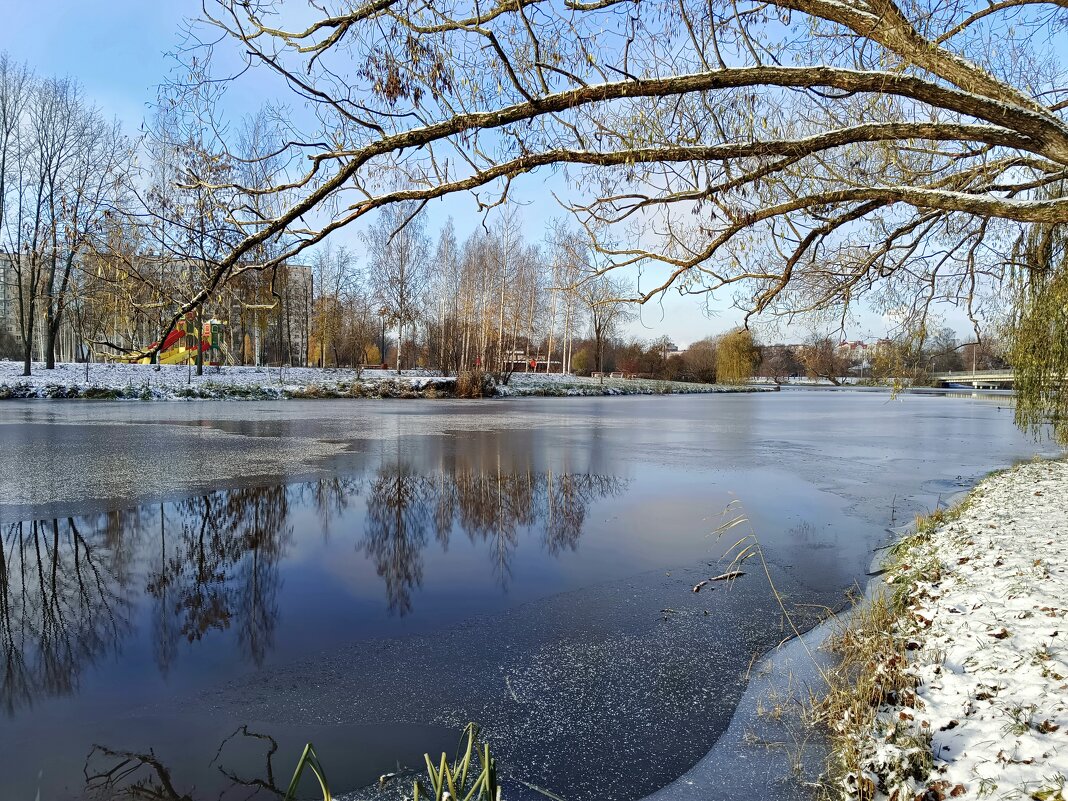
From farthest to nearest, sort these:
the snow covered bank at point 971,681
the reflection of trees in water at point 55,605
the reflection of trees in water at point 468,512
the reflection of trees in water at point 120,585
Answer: the reflection of trees in water at point 468,512
the reflection of trees in water at point 120,585
the reflection of trees in water at point 55,605
the snow covered bank at point 971,681

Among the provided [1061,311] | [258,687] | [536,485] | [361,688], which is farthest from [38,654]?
[1061,311]

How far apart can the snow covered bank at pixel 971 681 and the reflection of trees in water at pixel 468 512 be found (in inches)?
121

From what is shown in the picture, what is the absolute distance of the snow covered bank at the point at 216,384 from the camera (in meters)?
26.6

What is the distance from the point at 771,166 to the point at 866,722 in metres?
3.85

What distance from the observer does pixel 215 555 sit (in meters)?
5.85

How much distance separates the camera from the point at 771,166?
4828 millimetres

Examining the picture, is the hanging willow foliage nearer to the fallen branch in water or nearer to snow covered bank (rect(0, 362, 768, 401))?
the fallen branch in water

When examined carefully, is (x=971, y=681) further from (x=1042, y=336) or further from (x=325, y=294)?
(x=325, y=294)

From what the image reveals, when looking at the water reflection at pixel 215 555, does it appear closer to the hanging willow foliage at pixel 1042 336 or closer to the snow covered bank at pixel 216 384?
the hanging willow foliage at pixel 1042 336

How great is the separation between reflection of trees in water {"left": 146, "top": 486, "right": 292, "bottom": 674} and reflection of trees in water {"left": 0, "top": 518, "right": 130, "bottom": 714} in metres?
0.31

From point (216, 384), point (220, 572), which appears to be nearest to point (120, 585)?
point (220, 572)

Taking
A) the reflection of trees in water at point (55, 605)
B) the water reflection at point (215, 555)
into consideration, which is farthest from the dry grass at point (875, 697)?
the reflection of trees in water at point (55, 605)

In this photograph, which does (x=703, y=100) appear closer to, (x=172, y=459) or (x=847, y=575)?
(x=847, y=575)

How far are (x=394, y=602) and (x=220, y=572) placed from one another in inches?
67.1
